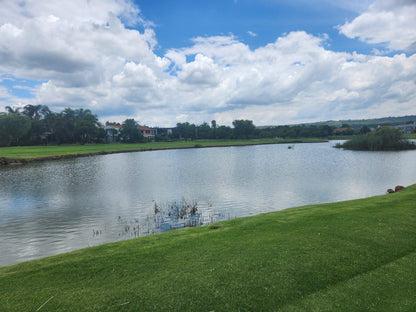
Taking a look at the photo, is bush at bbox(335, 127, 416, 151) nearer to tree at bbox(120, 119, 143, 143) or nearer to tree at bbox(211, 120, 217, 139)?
tree at bbox(211, 120, 217, 139)

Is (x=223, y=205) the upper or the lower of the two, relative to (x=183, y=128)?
lower

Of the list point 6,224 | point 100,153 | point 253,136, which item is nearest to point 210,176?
point 6,224

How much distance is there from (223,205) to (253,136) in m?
153

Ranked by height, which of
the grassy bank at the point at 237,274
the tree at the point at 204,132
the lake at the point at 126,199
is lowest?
the lake at the point at 126,199

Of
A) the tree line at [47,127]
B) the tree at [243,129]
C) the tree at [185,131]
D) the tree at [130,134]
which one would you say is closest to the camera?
the tree line at [47,127]

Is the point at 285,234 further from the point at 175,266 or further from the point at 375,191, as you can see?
the point at 375,191

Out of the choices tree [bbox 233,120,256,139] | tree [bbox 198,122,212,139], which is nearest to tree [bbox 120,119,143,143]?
tree [bbox 198,122,212,139]

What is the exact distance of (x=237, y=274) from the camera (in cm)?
688

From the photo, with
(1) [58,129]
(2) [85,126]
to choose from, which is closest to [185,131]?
(2) [85,126]

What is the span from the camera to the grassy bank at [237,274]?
19.1 ft

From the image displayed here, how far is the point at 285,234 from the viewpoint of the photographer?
9.67 metres

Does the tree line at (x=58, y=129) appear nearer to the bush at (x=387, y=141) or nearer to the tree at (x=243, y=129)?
the tree at (x=243, y=129)

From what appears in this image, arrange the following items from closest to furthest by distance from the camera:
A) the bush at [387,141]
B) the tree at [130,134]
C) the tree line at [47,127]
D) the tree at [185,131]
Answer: the bush at [387,141]
the tree line at [47,127]
the tree at [130,134]
the tree at [185,131]

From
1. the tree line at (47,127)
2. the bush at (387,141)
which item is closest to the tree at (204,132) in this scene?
the tree line at (47,127)
